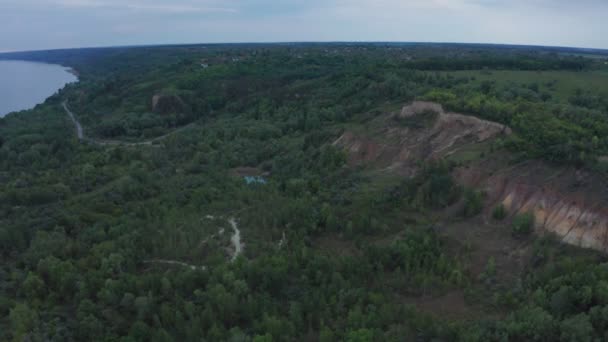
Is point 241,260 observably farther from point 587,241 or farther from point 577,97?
point 577,97

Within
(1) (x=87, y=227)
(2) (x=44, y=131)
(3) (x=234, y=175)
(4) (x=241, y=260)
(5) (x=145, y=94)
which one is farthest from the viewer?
(5) (x=145, y=94)

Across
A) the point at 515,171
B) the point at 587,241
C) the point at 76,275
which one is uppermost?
the point at 515,171

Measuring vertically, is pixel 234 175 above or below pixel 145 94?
below

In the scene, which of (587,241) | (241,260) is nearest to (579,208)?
(587,241)

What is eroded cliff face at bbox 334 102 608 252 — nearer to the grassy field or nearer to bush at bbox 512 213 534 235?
bush at bbox 512 213 534 235

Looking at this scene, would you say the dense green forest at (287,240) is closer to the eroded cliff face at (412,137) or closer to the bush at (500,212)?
the bush at (500,212)

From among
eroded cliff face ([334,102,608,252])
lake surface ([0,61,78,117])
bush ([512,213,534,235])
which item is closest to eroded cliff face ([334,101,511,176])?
eroded cliff face ([334,102,608,252])

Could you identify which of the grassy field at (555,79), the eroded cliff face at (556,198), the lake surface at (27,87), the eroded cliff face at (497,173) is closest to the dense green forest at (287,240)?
the grassy field at (555,79)
